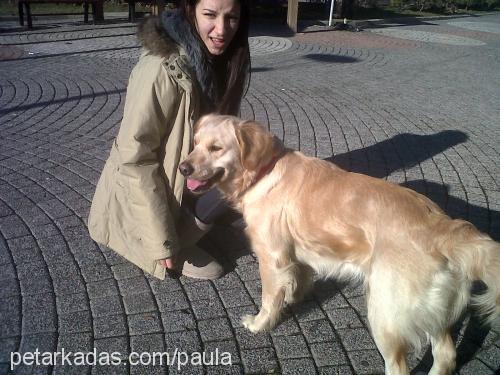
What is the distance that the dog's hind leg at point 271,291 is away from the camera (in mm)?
2869

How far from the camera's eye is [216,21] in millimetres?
2908

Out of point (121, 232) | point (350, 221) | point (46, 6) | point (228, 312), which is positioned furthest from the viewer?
point (46, 6)

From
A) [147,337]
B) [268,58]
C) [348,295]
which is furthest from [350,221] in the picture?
[268,58]

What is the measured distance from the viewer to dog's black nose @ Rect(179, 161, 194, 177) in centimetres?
282

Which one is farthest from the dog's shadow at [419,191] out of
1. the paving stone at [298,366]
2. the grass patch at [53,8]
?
the grass patch at [53,8]

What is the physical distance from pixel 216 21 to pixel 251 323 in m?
2.20

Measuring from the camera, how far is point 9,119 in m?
6.30

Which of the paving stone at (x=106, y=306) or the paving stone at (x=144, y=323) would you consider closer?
the paving stone at (x=144, y=323)

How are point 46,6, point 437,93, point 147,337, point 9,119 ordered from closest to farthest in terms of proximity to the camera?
point 147,337
point 9,119
point 437,93
point 46,6

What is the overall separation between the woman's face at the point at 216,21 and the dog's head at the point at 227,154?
57cm

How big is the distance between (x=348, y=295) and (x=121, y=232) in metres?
1.91

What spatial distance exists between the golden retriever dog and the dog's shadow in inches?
13.9

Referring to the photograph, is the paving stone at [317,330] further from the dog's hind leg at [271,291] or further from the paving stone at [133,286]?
the paving stone at [133,286]

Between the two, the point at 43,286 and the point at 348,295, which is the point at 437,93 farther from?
the point at 43,286
